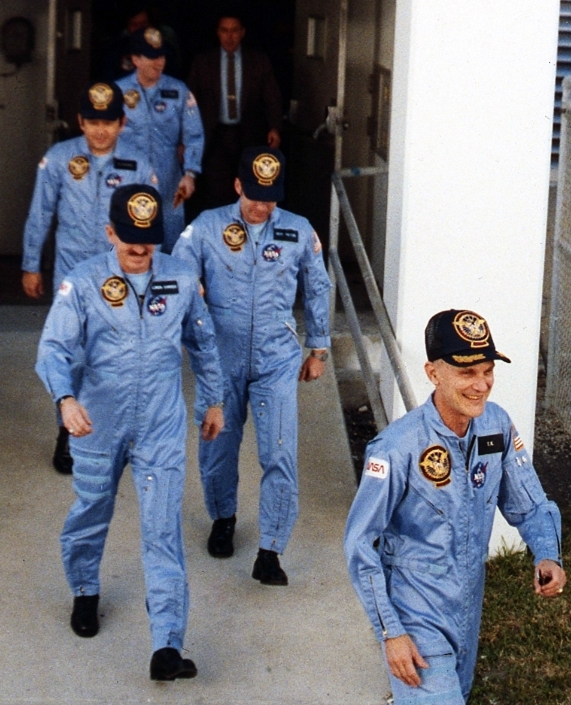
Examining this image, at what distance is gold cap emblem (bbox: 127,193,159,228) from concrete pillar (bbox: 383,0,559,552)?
1.56m

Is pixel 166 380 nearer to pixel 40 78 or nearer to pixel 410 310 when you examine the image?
pixel 410 310

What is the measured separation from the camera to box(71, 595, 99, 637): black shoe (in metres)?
5.13

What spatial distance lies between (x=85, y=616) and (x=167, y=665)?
21.1 inches

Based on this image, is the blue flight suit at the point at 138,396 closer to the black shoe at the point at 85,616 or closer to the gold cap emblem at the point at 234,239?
the black shoe at the point at 85,616

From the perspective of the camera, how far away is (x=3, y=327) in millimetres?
7840

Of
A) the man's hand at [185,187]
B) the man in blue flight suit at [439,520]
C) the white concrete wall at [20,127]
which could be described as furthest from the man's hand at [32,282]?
the white concrete wall at [20,127]

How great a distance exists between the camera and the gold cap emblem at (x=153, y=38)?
718 cm

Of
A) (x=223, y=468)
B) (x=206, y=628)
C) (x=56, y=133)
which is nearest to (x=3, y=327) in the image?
(x=56, y=133)

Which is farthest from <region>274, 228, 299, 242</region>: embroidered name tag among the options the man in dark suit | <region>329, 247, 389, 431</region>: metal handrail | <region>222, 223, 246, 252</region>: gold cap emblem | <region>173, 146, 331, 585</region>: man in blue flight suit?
the man in dark suit

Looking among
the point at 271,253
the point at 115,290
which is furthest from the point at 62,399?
the point at 271,253

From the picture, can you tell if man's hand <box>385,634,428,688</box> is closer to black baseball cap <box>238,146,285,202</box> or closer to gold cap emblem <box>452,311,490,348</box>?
gold cap emblem <box>452,311,490,348</box>

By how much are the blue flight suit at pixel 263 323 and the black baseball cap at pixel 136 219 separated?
0.78m

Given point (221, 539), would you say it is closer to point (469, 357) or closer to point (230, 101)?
point (469, 357)

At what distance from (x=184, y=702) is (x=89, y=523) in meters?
0.70
